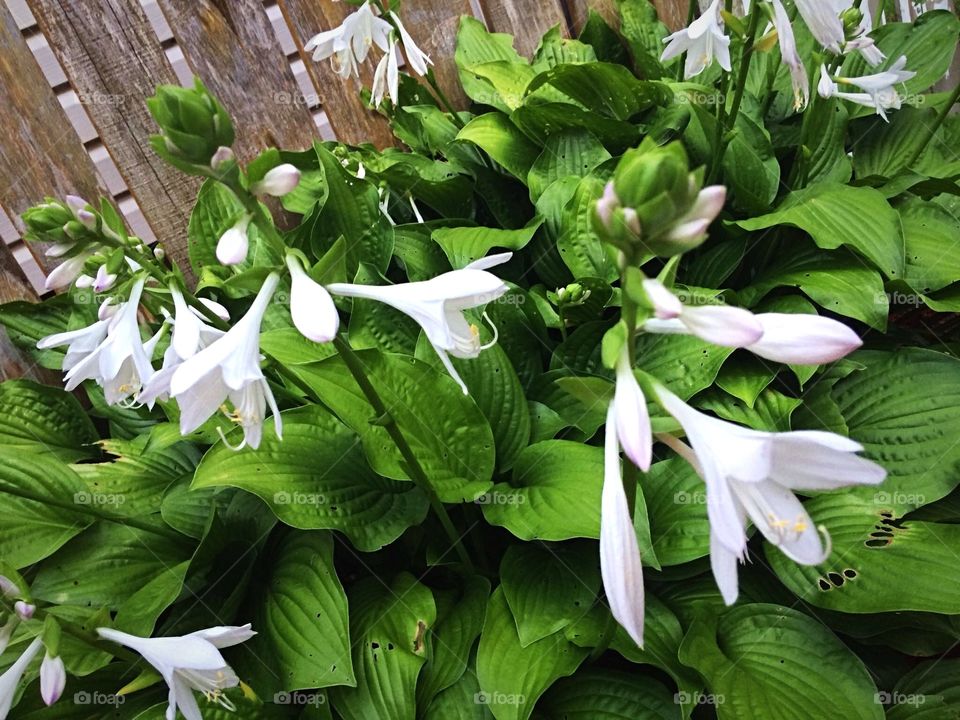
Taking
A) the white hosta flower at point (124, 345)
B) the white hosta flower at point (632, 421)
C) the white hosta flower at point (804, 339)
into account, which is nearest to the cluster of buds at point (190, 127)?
the white hosta flower at point (124, 345)

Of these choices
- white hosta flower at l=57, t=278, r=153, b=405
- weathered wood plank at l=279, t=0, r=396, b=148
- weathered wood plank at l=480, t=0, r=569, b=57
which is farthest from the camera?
weathered wood plank at l=480, t=0, r=569, b=57

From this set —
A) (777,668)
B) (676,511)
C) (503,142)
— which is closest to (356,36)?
(503,142)

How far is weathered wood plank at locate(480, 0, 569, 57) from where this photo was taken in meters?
2.66

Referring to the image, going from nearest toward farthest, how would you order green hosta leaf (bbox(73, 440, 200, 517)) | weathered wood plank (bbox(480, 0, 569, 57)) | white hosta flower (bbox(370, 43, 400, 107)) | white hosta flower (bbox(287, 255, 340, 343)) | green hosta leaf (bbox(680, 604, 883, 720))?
white hosta flower (bbox(287, 255, 340, 343))
green hosta leaf (bbox(680, 604, 883, 720))
green hosta leaf (bbox(73, 440, 200, 517))
white hosta flower (bbox(370, 43, 400, 107))
weathered wood plank (bbox(480, 0, 569, 57))

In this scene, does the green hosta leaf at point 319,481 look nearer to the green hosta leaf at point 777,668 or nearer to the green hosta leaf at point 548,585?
the green hosta leaf at point 548,585

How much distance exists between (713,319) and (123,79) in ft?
→ 7.16

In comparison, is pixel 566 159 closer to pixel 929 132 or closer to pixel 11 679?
pixel 929 132

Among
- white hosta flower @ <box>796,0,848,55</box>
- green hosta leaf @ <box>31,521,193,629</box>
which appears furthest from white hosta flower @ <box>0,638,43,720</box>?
white hosta flower @ <box>796,0,848,55</box>

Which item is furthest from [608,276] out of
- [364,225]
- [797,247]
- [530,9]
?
[530,9]

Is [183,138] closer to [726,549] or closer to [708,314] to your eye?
[708,314]

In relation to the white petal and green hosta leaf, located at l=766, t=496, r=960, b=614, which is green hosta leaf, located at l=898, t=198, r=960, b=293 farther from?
the white petal

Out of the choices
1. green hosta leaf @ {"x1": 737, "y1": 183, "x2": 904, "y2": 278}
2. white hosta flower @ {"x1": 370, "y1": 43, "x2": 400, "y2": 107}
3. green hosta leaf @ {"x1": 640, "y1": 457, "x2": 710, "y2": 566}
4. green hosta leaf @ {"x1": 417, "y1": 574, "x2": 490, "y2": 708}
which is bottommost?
green hosta leaf @ {"x1": 417, "y1": 574, "x2": 490, "y2": 708}

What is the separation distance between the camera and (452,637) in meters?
1.38

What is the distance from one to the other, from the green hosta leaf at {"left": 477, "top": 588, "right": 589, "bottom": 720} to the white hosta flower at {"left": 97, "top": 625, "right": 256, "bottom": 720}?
44cm
